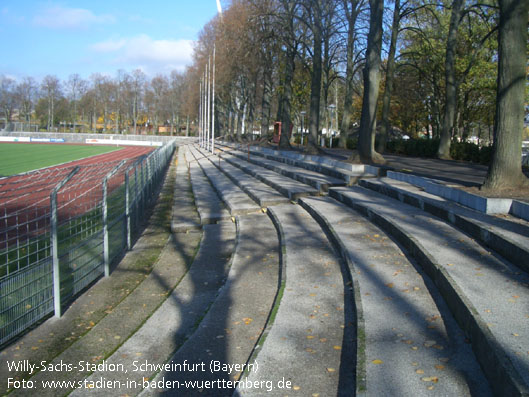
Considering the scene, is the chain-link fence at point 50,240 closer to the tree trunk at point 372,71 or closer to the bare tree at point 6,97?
the tree trunk at point 372,71

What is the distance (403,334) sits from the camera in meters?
4.87

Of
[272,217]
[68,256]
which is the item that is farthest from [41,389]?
[272,217]

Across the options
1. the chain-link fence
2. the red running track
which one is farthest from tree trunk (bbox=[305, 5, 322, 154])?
the red running track

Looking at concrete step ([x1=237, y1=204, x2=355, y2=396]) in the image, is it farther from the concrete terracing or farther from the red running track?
the red running track

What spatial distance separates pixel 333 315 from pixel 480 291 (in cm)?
161

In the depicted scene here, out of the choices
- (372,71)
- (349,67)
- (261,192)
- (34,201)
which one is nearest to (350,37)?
(349,67)

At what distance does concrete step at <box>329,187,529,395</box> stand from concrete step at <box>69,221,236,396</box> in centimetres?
297

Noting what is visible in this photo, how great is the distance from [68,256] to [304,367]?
3.94 meters

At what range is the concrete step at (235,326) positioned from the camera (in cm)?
461

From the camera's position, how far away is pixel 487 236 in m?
7.19

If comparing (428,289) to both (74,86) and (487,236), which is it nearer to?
(487,236)

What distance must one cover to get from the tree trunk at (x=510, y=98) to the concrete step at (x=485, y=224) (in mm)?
1219

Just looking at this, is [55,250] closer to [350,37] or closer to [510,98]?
[510,98]

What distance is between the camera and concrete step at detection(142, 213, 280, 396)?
4605 mm
